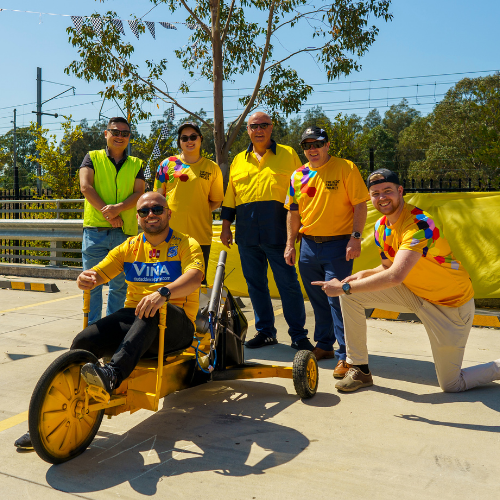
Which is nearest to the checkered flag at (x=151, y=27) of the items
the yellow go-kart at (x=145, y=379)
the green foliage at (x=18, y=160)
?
the yellow go-kart at (x=145, y=379)

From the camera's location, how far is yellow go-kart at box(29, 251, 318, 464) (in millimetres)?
2742

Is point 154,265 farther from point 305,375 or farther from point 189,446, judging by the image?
point 305,375

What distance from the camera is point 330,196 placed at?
178 inches

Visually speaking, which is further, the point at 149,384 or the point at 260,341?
the point at 260,341

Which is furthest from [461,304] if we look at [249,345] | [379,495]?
[249,345]

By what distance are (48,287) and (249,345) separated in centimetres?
446

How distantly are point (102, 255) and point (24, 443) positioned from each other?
232 centimetres

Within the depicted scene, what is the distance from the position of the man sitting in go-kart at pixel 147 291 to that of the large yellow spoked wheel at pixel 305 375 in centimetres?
77

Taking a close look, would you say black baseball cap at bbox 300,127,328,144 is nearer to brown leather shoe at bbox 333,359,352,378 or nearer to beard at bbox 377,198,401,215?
beard at bbox 377,198,401,215

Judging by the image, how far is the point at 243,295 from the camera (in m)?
7.96

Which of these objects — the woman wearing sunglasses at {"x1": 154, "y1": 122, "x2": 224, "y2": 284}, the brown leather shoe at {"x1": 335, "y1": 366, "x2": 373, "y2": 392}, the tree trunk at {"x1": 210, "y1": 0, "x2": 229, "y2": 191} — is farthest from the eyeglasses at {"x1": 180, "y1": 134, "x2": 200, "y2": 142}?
the tree trunk at {"x1": 210, "y1": 0, "x2": 229, "y2": 191}

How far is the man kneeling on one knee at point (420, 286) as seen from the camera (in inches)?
142

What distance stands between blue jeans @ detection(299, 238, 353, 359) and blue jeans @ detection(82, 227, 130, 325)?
5.52ft

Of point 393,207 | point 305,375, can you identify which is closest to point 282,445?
point 305,375
